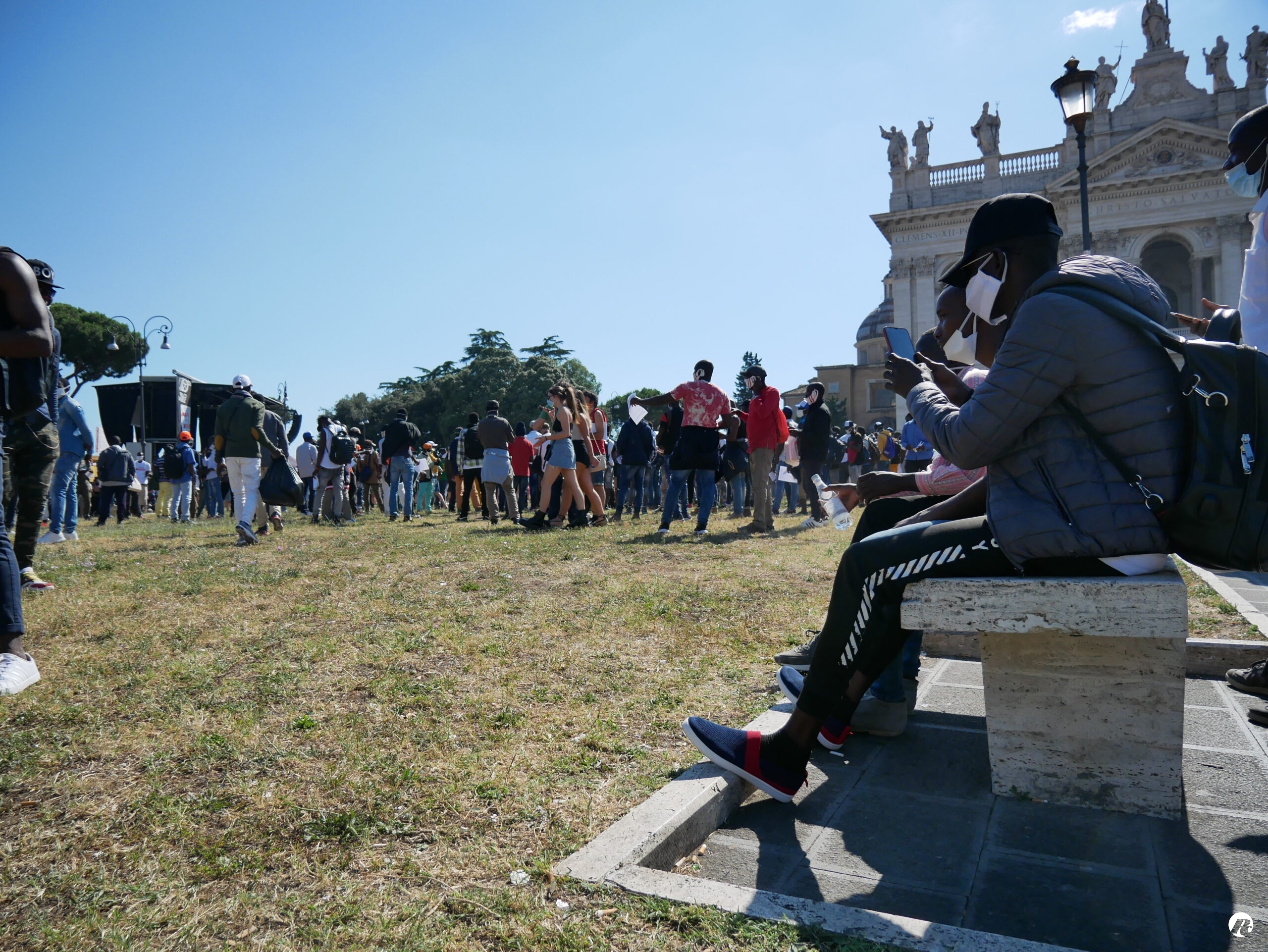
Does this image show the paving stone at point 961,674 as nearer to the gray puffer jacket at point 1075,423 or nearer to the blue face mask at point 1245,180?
the gray puffer jacket at point 1075,423

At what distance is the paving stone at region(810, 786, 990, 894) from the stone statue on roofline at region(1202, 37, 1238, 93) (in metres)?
52.2

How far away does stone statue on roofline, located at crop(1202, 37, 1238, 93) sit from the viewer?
1634 inches

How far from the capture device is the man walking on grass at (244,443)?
10.1m

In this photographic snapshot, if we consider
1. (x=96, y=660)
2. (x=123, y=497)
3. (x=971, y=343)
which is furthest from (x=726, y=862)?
(x=123, y=497)

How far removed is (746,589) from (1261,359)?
14.1ft

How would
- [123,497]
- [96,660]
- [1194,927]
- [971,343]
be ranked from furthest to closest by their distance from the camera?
[123,497] → [96,660] → [971,343] → [1194,927]

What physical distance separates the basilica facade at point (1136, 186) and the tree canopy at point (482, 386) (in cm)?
2646

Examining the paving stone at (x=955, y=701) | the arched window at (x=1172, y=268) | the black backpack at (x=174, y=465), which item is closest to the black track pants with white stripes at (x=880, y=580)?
the paving stone at (x=955, y=701)

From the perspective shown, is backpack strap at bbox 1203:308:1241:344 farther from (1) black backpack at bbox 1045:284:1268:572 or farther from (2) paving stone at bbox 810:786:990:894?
(2) paving stone at bbox 810:786:990:894

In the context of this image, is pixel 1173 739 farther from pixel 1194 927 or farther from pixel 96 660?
pixel 96 660

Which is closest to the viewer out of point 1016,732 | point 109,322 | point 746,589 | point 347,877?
point 347,877

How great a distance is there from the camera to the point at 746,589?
20.5ft

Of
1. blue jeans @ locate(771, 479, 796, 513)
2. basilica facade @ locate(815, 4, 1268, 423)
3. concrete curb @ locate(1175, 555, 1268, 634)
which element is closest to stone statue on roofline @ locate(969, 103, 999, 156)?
basilica facade @ locate(815, 4, 1268, 423)

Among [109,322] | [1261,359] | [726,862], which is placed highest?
[109,322]
